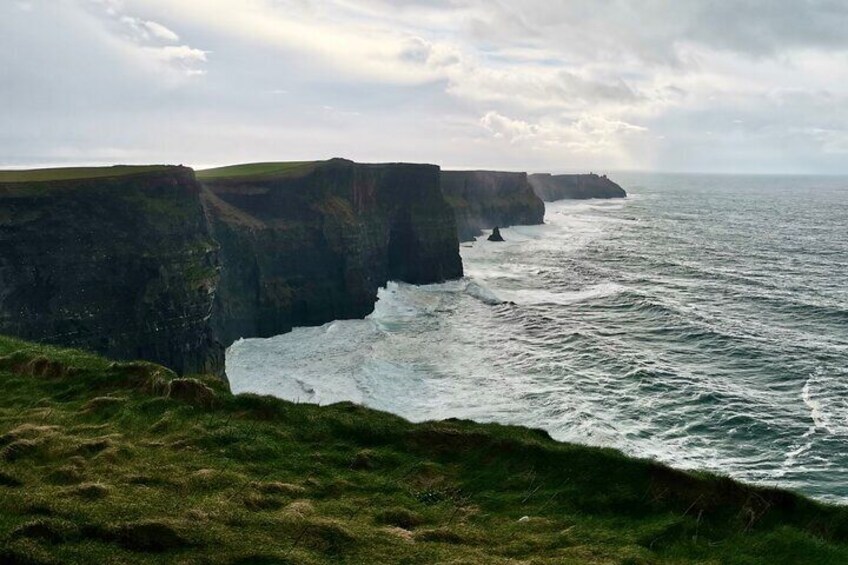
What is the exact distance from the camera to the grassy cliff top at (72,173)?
3974 centimetres

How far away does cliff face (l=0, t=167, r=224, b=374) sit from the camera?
3544 centimetres

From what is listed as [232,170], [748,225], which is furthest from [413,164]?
[748,225]

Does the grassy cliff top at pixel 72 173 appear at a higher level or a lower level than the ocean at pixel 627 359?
higher

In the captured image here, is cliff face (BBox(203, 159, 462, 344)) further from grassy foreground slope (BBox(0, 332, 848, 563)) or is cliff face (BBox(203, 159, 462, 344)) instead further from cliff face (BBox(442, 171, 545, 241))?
cliff face (BBox(442, 171, 545, 241))

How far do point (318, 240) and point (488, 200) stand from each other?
79467mm

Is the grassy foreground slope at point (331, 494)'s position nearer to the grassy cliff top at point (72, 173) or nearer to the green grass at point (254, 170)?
the grassy cliff top at point (72, 173)

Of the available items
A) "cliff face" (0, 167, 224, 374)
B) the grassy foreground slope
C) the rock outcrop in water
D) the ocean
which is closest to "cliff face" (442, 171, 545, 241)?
the ocean

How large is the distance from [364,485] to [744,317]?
47871 millimetres

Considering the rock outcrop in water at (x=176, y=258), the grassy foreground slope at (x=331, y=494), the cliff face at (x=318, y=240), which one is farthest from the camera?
the cliff face at (x=318, y=240)

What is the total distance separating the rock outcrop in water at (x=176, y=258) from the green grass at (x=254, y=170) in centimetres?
50

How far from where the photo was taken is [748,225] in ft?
429

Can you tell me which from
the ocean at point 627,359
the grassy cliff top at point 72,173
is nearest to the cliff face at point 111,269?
the grassy cliff top at point 72,173

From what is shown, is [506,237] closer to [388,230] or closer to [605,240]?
[605,240]

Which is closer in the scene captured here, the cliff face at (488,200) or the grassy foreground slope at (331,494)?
the grassy foreground slope at (331,494)
